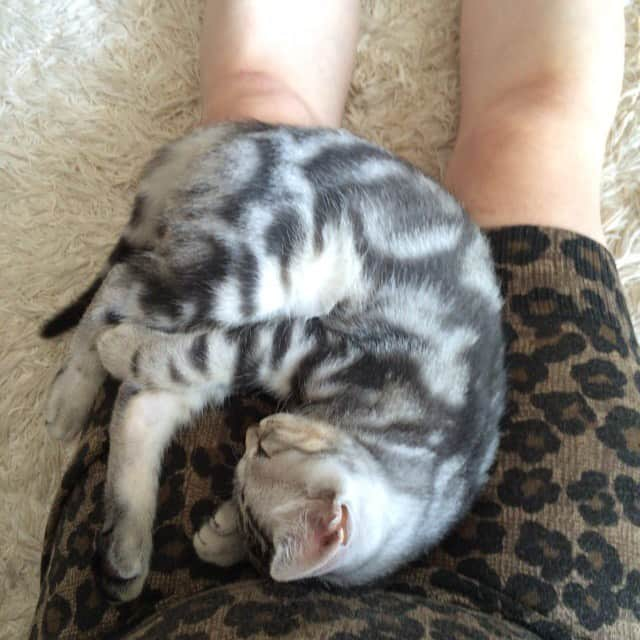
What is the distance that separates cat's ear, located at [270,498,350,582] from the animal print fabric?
31mm

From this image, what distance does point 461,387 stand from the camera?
84 cm

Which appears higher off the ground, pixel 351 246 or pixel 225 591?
pixel 351 246

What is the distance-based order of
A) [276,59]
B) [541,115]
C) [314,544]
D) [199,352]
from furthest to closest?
[276,59], [541,115], [199,352], [314,544]

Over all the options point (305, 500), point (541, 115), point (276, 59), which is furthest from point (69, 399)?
point (541, 115)

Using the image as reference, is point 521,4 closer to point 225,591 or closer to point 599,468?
point 599,468

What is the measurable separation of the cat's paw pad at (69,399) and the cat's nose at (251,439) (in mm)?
284

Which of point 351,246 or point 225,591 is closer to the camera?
point 225,591

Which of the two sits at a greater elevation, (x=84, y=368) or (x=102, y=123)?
(x=102, y=123)

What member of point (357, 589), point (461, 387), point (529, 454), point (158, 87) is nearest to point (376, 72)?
point (158, 87)

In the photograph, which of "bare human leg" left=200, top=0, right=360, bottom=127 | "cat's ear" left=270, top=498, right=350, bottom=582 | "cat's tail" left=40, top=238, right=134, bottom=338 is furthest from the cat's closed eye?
"bare human leg" left=200, top=0, right=360, bottom=127

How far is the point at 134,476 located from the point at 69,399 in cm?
20

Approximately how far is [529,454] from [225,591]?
1.20ft

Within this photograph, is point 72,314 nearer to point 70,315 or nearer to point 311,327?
point 70,315

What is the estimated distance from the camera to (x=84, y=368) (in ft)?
3.14
